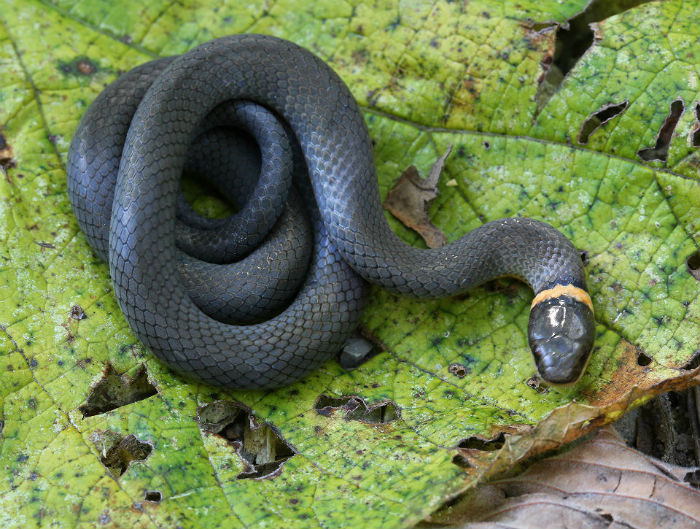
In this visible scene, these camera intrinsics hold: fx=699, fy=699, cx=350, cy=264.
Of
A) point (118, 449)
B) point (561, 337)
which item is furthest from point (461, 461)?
point (118, 449)

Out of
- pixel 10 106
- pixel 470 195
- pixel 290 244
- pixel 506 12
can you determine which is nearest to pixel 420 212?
pixel 470 195

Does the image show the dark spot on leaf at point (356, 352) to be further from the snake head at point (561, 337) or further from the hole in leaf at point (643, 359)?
the hole in leaf at point (643, 359)

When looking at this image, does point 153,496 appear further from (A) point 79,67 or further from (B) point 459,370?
(A) point 79,67

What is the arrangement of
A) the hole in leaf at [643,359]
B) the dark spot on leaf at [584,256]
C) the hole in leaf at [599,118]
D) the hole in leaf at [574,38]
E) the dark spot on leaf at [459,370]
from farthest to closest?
1. the hole in leaf at [574,38]
2. the hole in leaf at [599,118]
3. the dark spot on leaf at [584,256]
4. the dark spot on leaf at [459,370]
5. the hole in leaf at [643,359]

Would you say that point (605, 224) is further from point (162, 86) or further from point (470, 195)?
point (162, 86)

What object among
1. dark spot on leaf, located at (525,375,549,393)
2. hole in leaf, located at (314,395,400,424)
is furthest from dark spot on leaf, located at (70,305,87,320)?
dark spot on leaf, located at (525,375,549,393)

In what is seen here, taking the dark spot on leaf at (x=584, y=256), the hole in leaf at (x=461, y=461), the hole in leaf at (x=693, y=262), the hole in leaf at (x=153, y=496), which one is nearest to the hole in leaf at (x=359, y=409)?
the hole in leaf at (x=461, y=461)
